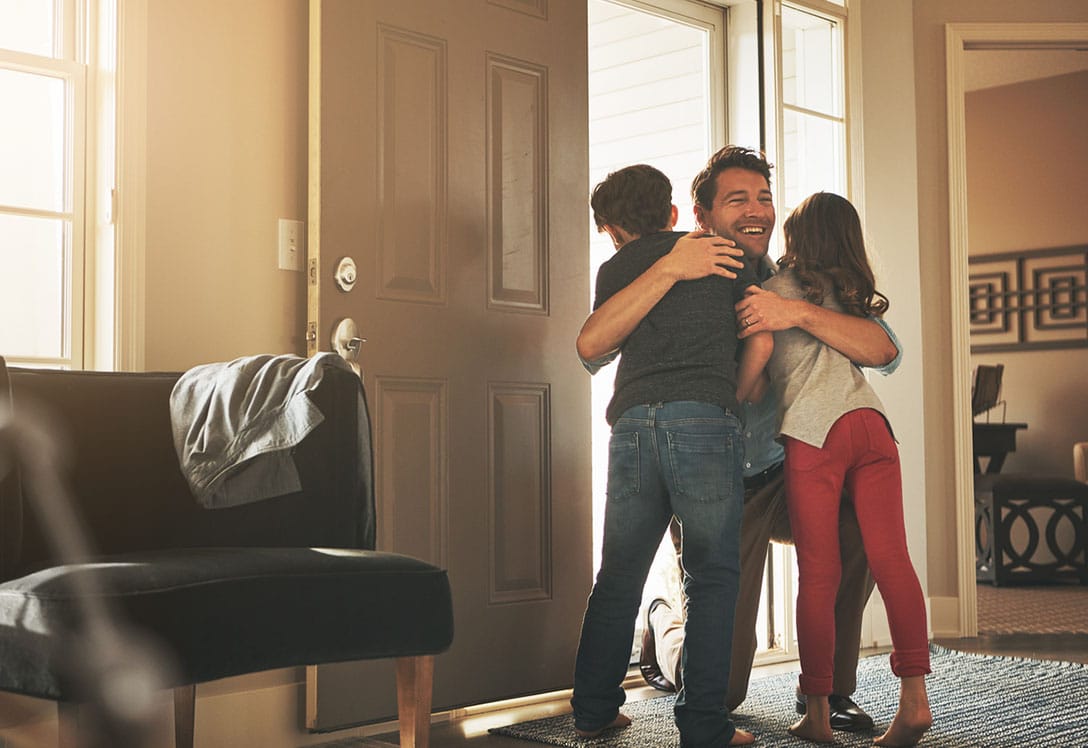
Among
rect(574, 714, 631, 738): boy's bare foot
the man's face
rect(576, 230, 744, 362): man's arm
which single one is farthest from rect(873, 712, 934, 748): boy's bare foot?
the man's face

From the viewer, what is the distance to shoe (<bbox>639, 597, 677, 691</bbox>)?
3406 mm

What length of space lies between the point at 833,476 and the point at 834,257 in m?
0.52

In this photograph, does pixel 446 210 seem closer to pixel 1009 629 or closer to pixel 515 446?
pixel 515 446

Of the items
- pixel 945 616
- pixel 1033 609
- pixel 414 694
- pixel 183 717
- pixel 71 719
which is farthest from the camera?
pixel 1033 609

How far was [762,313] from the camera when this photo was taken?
106 inches

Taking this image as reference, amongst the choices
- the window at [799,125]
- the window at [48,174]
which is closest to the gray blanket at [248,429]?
the window at [48,174]

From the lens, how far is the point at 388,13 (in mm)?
2869

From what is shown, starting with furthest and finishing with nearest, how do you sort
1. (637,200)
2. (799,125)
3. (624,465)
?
(799,125)
(637,200)
(624,465)

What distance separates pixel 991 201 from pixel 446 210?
5.78 metres

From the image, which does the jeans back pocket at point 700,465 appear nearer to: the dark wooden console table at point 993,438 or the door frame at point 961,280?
the door frame at point 961,280

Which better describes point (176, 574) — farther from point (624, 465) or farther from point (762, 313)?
point (762, 313)

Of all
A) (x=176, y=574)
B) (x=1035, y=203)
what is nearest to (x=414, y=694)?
(x=176, y=574)

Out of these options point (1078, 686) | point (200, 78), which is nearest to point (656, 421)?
point (200, 78)

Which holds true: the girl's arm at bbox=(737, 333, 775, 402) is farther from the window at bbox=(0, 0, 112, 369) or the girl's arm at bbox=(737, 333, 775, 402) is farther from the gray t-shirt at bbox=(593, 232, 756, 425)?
the window at bbox=(0, 0, 112, 369)
